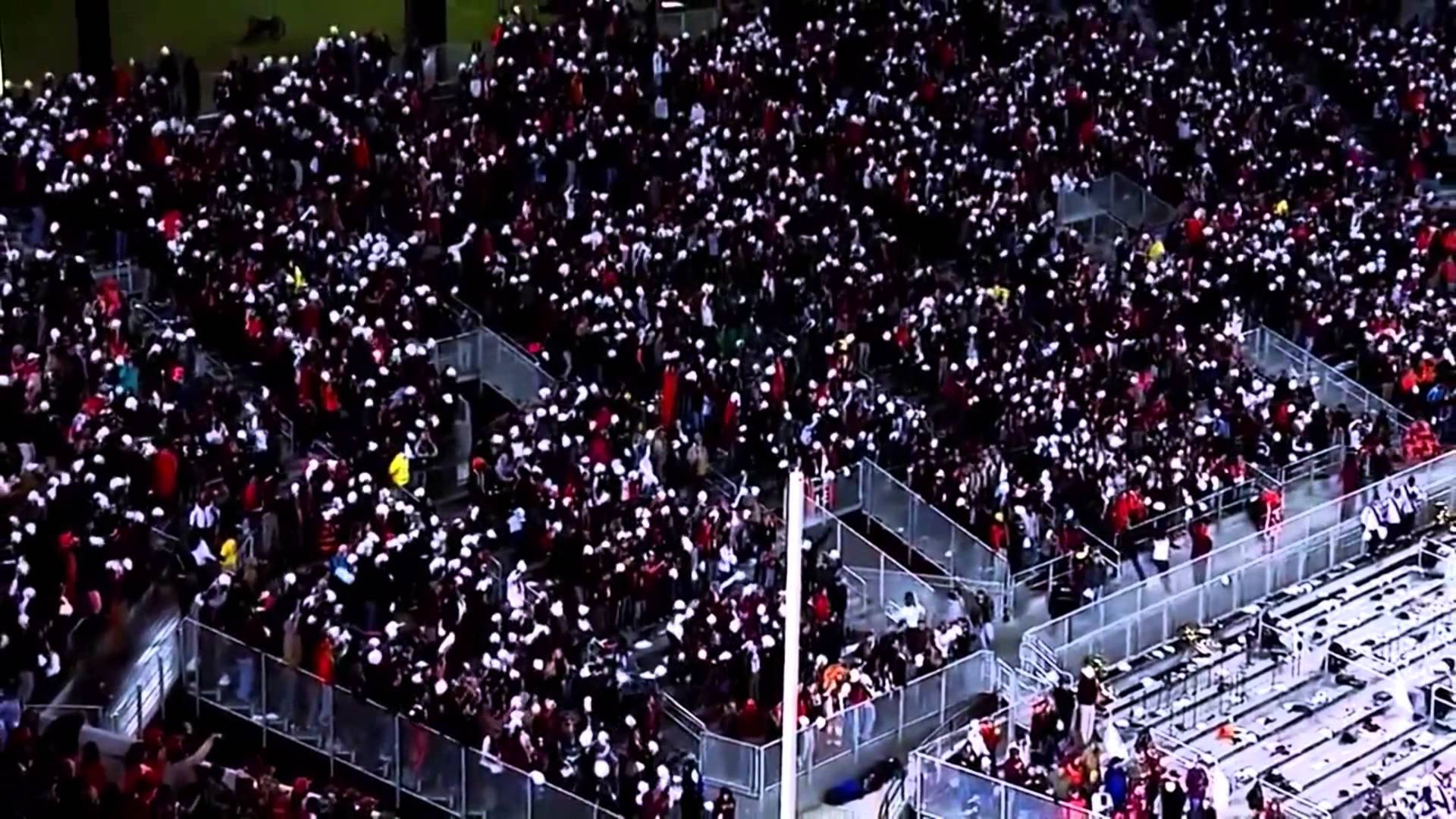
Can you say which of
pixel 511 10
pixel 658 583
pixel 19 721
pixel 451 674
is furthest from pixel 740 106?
pixel 19 721

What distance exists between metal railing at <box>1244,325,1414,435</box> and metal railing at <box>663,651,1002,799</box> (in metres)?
10.0

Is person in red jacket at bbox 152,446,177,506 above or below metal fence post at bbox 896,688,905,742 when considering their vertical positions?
above

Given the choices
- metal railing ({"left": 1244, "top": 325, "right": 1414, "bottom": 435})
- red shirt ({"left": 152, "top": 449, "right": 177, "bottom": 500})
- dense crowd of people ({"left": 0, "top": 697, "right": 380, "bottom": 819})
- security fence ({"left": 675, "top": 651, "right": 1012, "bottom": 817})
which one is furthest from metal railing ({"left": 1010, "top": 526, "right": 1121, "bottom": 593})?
red shirt ({"left": 152, "top": 449, "right": 177, "bottom": 500})

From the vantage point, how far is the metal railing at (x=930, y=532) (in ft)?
94.1

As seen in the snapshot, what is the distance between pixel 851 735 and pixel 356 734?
15.5 ft

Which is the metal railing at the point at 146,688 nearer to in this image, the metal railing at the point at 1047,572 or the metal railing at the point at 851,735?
the metal railing at the point at 851,735

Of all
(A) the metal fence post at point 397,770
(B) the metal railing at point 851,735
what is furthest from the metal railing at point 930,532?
(A) the metal fence post at point 397,770

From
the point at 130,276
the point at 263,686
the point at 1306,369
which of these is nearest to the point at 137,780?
the point at 263,686

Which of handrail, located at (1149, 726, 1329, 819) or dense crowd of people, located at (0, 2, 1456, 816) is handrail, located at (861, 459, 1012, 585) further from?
handrail, located at (1149, 726, 1329, 819)

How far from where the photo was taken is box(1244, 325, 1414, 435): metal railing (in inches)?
1374

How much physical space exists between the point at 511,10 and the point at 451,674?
2071cm

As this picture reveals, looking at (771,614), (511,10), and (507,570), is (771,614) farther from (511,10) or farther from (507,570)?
(511,10)

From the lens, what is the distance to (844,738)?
25.1 meters

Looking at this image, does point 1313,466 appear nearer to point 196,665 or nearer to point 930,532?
point 930,532
